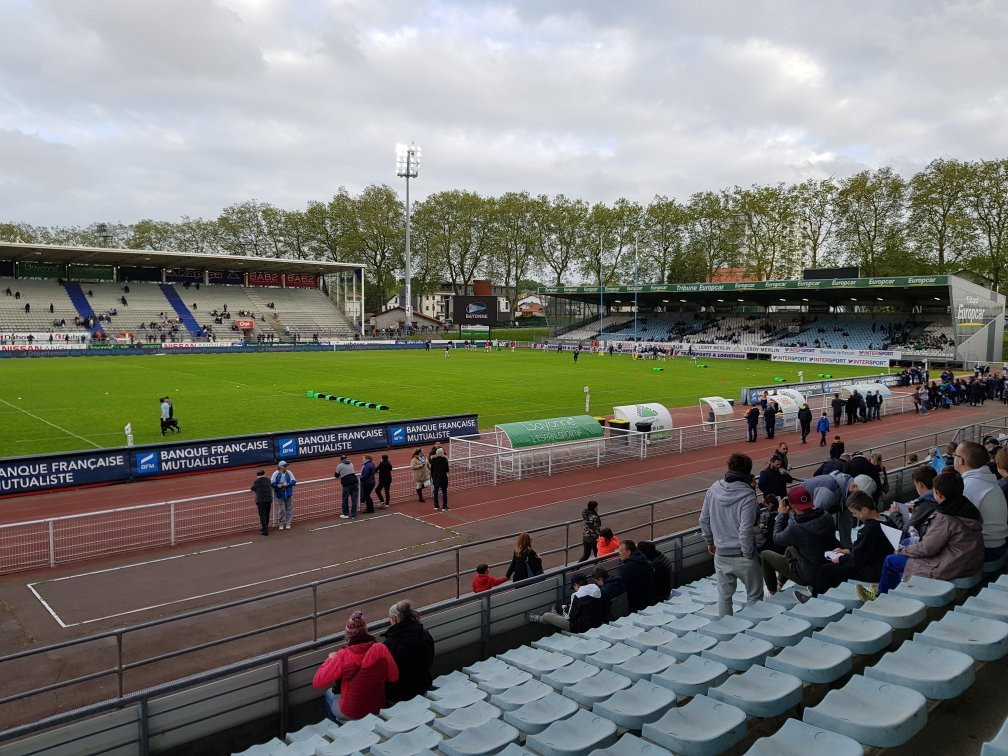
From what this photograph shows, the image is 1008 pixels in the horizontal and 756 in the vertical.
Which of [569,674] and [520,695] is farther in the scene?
[569,674]

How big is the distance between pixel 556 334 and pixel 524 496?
75.3 m

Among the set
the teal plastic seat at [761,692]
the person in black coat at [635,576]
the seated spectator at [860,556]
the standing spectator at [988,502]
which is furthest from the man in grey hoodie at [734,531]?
the teal plastic seat at [761,692]

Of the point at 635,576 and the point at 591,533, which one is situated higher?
the point at 635,576

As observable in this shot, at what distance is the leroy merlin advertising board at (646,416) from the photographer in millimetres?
21500

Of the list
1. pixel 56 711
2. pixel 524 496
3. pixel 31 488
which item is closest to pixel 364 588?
pixel 56 711

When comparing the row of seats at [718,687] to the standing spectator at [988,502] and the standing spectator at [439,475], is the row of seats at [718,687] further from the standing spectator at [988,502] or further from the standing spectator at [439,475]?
the standing spectator at [439,475]

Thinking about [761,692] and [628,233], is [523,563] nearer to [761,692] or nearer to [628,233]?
[761,692]

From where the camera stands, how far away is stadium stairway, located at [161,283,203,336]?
74500 mm

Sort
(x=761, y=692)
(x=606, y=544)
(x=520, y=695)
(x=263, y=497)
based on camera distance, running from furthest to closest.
Result: (x=263, y=497) → (x=606, y=544) → (x=520, y=695) → (x=761, y=692)

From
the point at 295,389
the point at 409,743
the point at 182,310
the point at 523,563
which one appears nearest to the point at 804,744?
the point at 409,743

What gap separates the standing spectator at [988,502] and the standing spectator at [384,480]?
11.0 m

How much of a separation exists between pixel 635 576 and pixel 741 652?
8.54ft

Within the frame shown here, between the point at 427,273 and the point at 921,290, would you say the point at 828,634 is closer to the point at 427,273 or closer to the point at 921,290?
the point at 921,290

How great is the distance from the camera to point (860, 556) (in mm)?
6449
